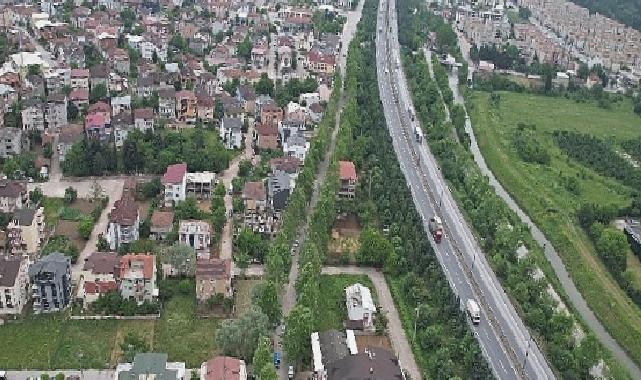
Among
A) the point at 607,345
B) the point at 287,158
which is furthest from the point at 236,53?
the point at 607,345

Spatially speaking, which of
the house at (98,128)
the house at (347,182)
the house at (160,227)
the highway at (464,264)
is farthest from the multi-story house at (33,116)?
the highway at (464,264)

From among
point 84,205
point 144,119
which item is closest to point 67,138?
point 144,119

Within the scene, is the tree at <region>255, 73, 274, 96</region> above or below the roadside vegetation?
above

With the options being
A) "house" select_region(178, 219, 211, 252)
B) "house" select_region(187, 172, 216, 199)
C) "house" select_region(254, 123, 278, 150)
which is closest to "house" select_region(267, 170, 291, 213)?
"house" select_region(187, 172, 216, 199)

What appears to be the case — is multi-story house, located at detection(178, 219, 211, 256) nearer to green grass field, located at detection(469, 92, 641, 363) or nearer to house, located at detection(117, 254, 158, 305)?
house, located at detection(117, 254, 158, 305)

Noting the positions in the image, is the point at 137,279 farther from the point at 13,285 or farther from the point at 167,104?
the point at 167,104

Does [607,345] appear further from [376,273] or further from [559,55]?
[559,55]
